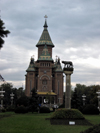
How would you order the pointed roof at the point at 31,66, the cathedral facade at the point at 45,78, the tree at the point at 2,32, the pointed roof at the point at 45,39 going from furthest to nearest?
the pointed roof at the point at 45,39 < the pointed roof at the point at 31,66 < the cathedral facade at the point at 45,78 < the tree at the point at 2,32

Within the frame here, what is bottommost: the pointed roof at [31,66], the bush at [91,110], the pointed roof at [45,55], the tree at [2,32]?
the bush at [91,110]

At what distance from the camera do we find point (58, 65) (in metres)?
83.3

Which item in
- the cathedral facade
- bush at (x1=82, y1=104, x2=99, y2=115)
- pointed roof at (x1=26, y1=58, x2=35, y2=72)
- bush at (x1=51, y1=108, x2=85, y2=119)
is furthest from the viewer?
pointed roof at (x1=26, y1=58, x2=35, y2=72)

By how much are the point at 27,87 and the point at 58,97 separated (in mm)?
11681

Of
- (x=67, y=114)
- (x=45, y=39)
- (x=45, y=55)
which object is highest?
(x=45, y=39)

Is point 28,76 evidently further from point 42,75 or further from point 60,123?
point 60,123

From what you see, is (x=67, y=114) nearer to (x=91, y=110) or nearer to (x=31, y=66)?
(x=91, y=110)

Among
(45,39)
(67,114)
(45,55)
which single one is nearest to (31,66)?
(45,55)

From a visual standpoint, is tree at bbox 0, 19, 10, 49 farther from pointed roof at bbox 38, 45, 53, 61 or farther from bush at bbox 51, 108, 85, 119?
pointed roof at bbox 38, 45, 53, 61

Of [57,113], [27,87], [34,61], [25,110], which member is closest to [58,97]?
[27,87]

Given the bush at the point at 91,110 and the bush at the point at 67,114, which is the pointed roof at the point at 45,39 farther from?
the bush at the point at 67,114

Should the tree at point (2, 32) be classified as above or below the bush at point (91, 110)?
above

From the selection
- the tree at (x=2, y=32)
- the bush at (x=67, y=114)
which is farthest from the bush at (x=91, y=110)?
the tree at (x=2, y=32)

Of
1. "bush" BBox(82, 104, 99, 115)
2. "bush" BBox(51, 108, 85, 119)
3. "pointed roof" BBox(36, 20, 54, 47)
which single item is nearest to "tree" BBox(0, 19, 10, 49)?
"bush" BBox(51, 108, 85, 119)
